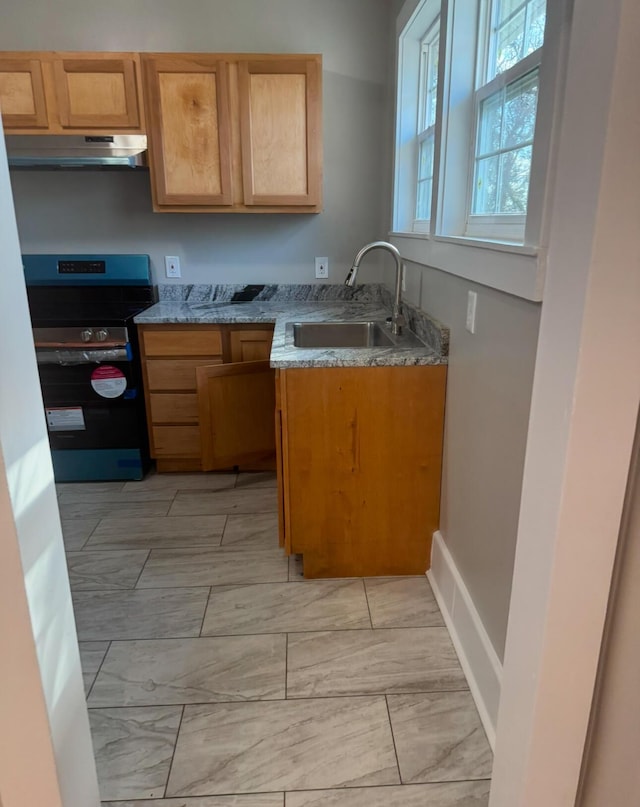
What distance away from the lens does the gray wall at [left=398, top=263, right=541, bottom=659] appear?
1.30 metres

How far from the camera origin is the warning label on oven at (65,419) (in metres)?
2.82

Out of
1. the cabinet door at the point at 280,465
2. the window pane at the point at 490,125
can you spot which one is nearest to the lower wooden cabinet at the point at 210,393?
the cabinet door at the point at 280,465

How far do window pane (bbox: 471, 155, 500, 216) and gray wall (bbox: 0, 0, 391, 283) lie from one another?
1.23m

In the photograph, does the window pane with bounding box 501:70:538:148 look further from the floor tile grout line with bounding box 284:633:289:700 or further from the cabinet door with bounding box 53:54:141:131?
the cabinet door with bounding box 53:54:141:131

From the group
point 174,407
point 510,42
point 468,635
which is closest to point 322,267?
point 174,407

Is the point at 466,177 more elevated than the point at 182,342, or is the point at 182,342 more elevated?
the point at 466,177

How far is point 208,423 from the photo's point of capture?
2.74 m

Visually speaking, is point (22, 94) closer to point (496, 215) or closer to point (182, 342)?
point (182, 342)

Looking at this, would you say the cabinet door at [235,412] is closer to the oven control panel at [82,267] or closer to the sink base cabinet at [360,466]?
the sink base cabinet at [360,466]

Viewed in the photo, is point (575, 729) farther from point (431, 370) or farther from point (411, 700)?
point (431, 370)

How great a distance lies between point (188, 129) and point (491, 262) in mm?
1966

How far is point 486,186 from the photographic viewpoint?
5.84ft

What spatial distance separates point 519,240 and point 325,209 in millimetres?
1953

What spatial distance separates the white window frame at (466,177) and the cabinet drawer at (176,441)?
142 centimetres
